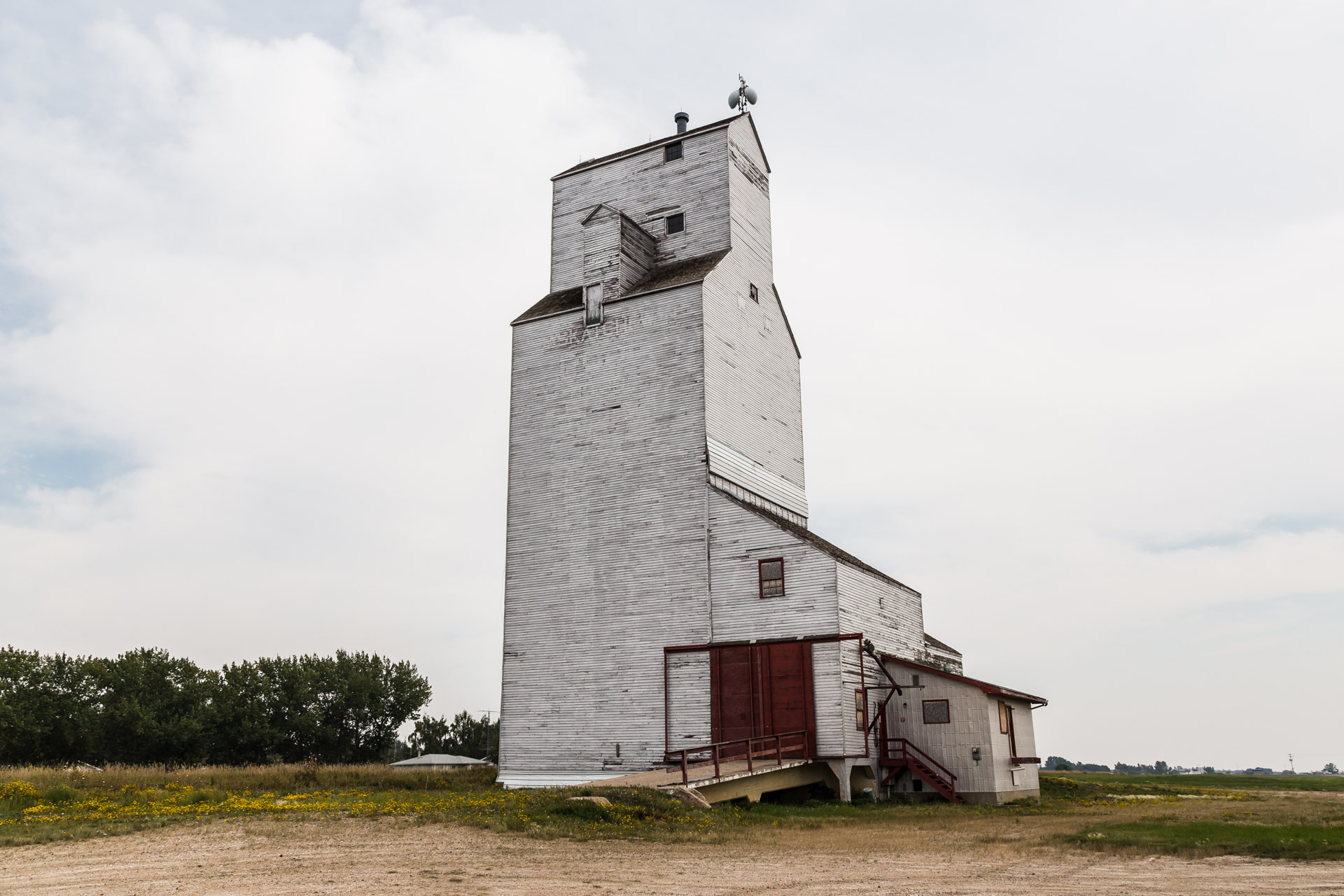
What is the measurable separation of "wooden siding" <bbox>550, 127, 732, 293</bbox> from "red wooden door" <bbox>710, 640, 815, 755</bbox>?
15139mm

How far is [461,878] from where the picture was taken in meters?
12.3

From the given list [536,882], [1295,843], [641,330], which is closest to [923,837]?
[1295,843]

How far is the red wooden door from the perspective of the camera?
27906 millimetres

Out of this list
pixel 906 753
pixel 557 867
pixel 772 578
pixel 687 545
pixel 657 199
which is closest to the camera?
pixel 557 867

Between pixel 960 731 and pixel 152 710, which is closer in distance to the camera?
pixel 960 731

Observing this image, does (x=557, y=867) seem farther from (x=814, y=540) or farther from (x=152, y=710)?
(x=152, y=710)

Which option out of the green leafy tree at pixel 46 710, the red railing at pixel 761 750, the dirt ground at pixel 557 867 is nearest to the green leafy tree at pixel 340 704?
the green leafy tree at pixel 46 710

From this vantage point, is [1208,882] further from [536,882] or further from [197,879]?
[197,879]

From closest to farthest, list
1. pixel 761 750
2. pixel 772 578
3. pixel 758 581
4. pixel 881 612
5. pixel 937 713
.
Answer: pixel 761 750 < pixel 937 713 < pixel 772 578 < pixel 758 581 < pixel 881 612

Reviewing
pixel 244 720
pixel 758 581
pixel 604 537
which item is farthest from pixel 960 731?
pixel 244 720

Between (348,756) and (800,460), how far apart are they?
155 feet

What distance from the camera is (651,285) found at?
3472cm

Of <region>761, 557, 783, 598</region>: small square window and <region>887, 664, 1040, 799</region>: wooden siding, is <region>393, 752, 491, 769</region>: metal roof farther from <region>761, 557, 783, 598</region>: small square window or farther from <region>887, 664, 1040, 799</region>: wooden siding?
Answer: <region>887, 664, 1040, 799</region>: wooden siding

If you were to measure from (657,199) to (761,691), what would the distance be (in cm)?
1941
